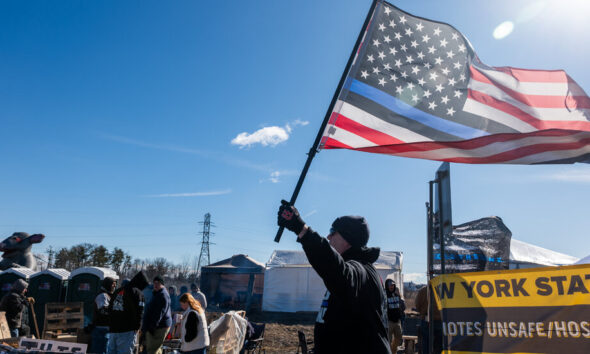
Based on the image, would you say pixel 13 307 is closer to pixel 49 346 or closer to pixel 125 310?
pixel 125 310

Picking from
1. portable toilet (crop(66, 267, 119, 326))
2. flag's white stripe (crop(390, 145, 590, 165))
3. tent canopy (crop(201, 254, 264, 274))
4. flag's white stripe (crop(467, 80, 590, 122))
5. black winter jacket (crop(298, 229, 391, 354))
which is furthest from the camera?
tent canopy (crop(201, 254, 264, 274))

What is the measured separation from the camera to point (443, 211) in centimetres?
431

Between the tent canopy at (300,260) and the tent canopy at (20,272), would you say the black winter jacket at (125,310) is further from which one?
the tent canopy at (300,260)

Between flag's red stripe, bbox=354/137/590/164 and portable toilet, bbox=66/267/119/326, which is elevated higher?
flag's red stripe, bbox=354/137/590/164

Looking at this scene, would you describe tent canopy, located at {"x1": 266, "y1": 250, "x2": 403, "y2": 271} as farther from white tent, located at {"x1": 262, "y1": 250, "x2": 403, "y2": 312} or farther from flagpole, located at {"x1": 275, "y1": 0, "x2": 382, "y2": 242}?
flagpole, located at {"x1": 275, "y1": 0, "x2": 382, "y2": 242}

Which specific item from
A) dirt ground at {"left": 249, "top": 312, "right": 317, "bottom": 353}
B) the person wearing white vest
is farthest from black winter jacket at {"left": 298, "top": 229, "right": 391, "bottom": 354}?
dirt ground at {"left": 249, "top": 312, "right": 317, "bottom": 353}

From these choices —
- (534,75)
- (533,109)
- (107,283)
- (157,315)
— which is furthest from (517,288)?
(107,283)

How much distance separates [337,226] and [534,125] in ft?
10.8

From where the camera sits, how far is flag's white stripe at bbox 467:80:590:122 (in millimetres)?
4820

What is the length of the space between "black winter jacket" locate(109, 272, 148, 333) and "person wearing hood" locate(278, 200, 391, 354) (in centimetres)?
513

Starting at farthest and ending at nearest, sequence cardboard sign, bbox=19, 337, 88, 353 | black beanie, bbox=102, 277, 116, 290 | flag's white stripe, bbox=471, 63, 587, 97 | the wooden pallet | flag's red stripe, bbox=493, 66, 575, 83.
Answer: the wooden pallet, black beanie, bbox=102, 277, 116, 290, flag's red stripe, bbox=493, 66, 575, 83, flag's white stripe, bbox=471, 63, 587, 97, cardboard sign, bbox=19, 337, 88, 353

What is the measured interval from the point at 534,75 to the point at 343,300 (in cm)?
427

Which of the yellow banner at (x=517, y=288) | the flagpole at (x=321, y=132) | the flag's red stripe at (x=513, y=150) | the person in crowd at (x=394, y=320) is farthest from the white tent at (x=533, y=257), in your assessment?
the flagpole at (x=321, y=132)

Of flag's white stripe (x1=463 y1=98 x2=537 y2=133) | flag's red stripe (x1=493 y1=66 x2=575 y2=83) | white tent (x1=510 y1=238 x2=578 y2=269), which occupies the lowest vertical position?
white tent (x1=510 y1=238 x2=578 y2=269)
